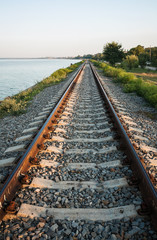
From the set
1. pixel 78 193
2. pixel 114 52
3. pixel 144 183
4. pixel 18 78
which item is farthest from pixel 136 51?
pixel 78 193

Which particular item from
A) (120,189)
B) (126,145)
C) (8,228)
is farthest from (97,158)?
(8,228)

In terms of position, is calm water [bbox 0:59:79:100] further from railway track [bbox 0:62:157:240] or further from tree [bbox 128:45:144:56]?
tree [bbox 128:45:144:56]

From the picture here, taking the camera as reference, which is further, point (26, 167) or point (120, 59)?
point (120, 59)

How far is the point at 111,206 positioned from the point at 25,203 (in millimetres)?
1070

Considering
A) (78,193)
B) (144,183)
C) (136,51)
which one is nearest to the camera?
(144,183)

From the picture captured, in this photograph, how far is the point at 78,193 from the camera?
253 centimetres

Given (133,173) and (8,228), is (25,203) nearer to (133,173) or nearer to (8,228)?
(8,228)

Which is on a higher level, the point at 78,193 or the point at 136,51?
the point at 136,51

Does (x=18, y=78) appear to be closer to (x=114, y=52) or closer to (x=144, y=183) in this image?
(x=114, y=52)

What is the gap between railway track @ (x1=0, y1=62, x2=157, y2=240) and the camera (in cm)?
198

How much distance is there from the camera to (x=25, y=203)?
2.29 metres

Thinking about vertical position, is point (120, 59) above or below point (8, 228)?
above

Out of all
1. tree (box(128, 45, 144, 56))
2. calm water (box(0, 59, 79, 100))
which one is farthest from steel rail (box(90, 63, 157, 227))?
tree (box(128, 45, 144, 56))

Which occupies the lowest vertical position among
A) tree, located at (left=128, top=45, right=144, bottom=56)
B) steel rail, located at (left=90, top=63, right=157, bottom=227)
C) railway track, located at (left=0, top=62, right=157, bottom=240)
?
railway track, located at (left=0, top=62, right=157, bottom=240)
